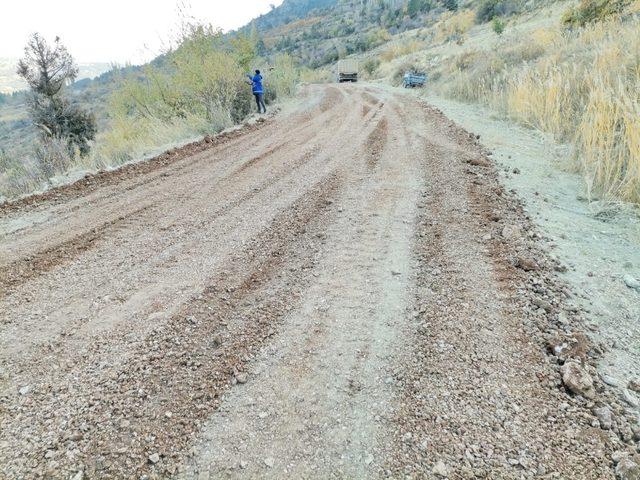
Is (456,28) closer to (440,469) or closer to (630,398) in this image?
(630,398)

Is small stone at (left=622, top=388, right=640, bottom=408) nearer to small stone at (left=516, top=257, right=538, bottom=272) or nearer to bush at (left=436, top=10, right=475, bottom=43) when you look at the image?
small stone at (left=516, top=257, right=538, bottom=272)

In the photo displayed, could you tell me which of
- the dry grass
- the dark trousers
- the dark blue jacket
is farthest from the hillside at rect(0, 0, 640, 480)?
the dry grass

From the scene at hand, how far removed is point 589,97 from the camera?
539cm

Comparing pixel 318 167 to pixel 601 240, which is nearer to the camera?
pixel 601 240

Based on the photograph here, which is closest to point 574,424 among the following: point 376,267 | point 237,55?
point 376,267

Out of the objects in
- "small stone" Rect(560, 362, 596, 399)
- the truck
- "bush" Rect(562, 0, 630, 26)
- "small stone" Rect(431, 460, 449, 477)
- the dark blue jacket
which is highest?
the truck

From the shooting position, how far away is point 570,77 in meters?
7.09

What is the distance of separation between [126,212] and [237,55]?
15.2 m

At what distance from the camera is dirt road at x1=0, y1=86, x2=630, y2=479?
1815 mm

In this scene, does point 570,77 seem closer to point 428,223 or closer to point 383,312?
point 428,223

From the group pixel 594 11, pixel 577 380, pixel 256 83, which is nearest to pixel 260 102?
pixel 256 83

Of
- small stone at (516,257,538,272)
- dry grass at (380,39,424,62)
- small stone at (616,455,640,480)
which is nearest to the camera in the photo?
small stone at (616,455,640,480)

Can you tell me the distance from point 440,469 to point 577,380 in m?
0.96

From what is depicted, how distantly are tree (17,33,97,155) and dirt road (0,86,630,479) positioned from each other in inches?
745
